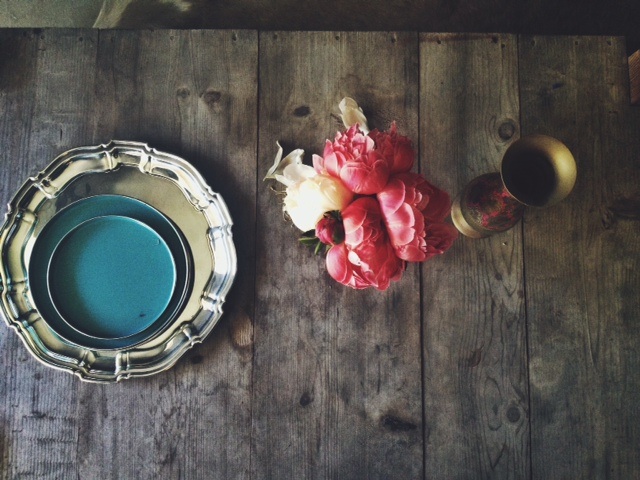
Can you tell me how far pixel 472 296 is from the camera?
83cm

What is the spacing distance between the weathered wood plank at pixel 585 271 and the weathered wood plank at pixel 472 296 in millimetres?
30

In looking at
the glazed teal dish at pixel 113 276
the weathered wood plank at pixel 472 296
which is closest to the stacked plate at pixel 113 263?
the glazed teal dish at pixel 113 276

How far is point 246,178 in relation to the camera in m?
0.86

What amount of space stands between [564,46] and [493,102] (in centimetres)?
17

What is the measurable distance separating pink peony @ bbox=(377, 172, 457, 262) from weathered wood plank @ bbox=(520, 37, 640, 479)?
0.32 m

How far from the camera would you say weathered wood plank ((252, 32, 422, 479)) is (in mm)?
811

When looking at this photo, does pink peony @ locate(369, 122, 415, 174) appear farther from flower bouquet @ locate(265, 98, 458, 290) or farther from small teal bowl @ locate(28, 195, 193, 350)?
small teal bowl @ locate(28, 195, 193, 350)

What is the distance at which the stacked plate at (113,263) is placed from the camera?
801 millimetres

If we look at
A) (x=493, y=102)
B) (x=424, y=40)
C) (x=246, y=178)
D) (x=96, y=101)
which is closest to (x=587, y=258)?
(x=493, y=102)

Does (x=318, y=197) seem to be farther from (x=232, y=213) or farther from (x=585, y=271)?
(x=585, y=271)

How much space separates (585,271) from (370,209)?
1.61 feet

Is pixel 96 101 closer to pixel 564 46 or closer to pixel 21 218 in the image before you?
pixel 21 218

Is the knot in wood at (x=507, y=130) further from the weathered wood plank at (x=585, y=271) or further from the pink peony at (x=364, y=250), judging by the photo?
the pink peony at (x=364, y=250)

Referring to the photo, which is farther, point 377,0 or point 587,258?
point 377,0
